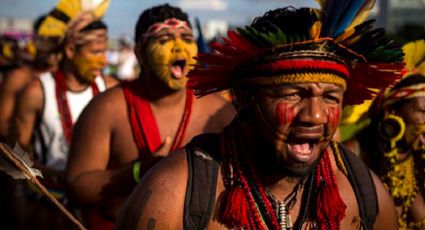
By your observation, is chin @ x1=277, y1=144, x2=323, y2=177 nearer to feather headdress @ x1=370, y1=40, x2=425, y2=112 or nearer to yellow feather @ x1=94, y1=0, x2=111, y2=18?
feather headdress @ x1=370, y1=40, x2=425, y2=112

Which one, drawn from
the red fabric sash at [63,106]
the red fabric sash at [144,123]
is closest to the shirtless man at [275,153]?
the red fabric sash at [144,123]

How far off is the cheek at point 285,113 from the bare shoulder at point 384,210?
534mm

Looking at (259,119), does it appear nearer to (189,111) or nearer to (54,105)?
(189,111)

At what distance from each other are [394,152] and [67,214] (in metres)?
2.28

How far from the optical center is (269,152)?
294cm

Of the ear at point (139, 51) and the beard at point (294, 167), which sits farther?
the ear at point (139, 51)

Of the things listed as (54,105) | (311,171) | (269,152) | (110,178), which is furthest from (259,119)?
(54,105)

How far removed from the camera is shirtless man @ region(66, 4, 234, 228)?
4.04m

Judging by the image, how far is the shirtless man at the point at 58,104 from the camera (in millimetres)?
5648

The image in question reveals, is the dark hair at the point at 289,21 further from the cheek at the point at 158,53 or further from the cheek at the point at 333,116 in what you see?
the cheek at the point at 158,53

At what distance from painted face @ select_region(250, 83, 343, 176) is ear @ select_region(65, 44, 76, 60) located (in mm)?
3504

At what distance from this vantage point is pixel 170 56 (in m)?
4.36

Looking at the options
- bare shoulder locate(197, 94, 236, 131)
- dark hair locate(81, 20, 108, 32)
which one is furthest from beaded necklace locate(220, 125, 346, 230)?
dark hair locate(81, 20, 108, 32)

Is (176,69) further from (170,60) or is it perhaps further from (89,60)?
(89,60)
